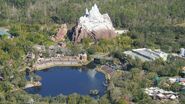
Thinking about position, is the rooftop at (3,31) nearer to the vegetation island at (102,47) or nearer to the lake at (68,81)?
the vegetation island at (102,47)

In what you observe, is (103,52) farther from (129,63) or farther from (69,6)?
(69,6)

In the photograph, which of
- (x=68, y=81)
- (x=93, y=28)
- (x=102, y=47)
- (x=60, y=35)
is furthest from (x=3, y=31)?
(x=68, y=81)

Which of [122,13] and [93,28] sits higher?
[122,13]

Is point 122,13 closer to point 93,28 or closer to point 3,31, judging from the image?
point 93,28

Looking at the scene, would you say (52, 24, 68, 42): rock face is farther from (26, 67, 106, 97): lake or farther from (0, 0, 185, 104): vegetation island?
(26, 67, 106, 97): lake

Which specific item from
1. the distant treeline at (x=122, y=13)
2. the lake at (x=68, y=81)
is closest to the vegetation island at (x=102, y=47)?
the distant treeline at (x=122, y=13)

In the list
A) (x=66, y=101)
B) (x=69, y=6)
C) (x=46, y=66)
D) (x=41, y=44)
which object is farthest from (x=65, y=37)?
(x=66, y=101)
